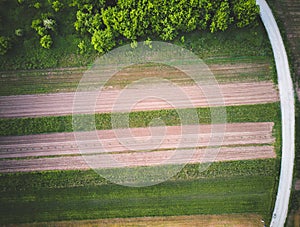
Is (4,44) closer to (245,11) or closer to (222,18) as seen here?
(222,18)

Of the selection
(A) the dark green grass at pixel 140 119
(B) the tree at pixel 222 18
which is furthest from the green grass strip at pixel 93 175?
(B) the tree at pixel 222 18

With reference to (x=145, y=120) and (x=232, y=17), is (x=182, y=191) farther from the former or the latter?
(x=232, y=17)

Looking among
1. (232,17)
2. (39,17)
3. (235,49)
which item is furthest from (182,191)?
(39,17)

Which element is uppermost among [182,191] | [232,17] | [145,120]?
[232,17]

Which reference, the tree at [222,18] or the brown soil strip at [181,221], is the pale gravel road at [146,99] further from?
the brown soil strip at [181,221]

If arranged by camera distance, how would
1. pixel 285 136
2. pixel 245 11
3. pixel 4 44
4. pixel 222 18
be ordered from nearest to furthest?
pixel 245 11 → pixel 222 18 → pixel 4 44 → pixel 285 136

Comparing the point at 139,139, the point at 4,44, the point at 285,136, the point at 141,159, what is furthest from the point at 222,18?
the point at 4,44
